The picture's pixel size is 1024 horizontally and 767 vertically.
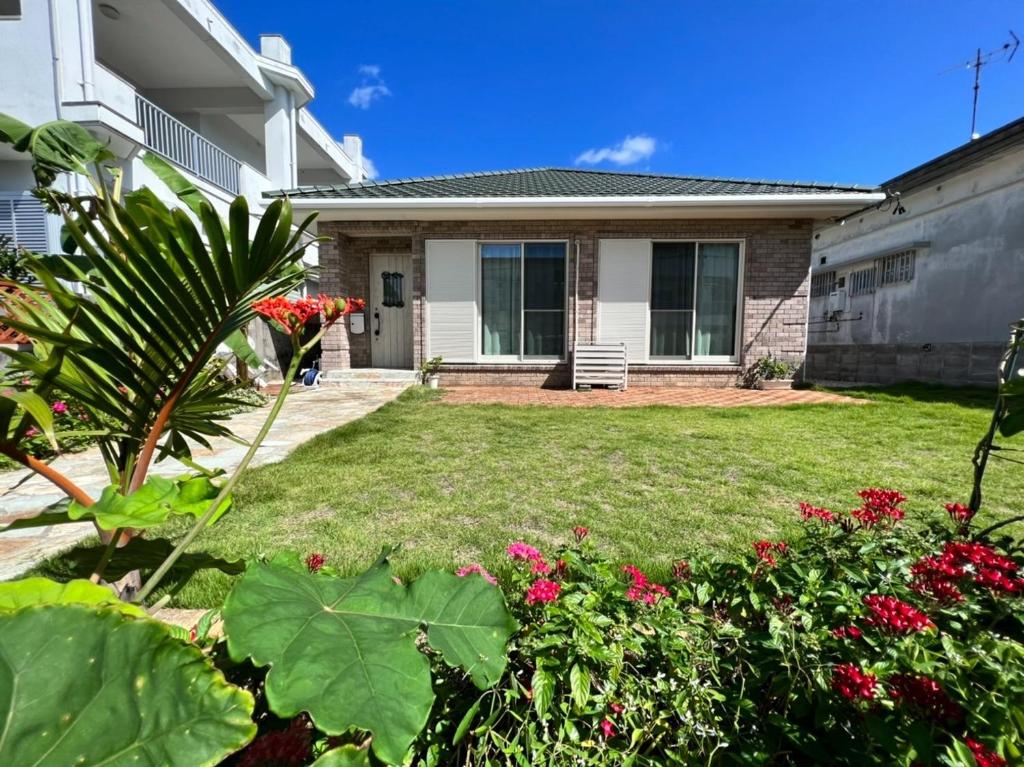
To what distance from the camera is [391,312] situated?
1038cm

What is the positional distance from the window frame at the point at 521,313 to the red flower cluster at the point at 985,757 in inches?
342

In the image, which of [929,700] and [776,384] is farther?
[776,384]

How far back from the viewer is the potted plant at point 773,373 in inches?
347

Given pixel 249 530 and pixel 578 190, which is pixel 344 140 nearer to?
pixel 578 190

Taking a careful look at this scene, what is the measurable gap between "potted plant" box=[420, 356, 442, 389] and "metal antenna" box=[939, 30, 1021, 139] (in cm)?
1403

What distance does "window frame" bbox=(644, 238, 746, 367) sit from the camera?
896 cm

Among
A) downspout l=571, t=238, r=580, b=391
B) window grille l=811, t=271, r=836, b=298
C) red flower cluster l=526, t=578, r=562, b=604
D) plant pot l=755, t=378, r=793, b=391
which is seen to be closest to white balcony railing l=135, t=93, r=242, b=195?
downspout l=571, t=238, r=580, b=391

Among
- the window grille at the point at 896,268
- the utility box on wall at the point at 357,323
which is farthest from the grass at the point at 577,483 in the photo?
the window grille at the point at 896,268

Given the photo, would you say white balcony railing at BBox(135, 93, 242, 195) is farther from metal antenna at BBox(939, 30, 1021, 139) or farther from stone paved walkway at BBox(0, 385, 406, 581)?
metal antenna at BBox(939, 30, 1021, 139)

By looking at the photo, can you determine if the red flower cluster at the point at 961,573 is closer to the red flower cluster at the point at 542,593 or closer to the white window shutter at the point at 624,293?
the red flower cluster at the point at 542,593

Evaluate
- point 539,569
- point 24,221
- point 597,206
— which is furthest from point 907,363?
point 24,221

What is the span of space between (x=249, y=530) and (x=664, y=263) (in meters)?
8.37

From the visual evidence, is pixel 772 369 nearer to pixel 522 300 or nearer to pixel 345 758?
pixel 522 300

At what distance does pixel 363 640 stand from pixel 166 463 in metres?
4.28
